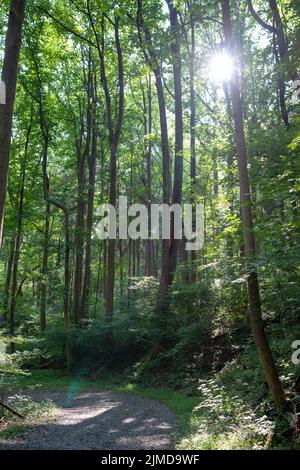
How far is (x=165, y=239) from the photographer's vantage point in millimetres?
15836

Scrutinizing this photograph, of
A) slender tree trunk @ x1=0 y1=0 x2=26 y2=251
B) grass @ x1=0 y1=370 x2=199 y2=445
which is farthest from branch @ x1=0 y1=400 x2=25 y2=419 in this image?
slender tree trunk @ x1=0 y1=0 x2=26 y2=251

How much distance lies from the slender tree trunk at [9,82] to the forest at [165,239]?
0.03m

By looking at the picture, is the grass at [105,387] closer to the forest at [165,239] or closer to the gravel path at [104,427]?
the forest at [165,239]

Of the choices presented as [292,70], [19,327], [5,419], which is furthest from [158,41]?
[19,327]

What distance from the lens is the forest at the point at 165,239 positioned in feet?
22.2

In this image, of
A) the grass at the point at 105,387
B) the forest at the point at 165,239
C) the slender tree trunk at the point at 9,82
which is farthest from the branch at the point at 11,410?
the slender tree trunk at the point at 9,82

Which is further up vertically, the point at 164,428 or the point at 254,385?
the point at 254,385

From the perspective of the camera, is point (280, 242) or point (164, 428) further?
point (164, 428)

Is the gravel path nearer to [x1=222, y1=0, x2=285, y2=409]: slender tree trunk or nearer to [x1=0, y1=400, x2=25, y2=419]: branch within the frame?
[x1=0, y1=400, x2=25, y2=419]: branch

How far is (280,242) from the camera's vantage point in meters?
6.06

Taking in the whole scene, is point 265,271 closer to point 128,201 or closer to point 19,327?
point 19,327

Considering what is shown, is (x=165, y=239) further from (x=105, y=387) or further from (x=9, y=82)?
(x=9, y=82)
